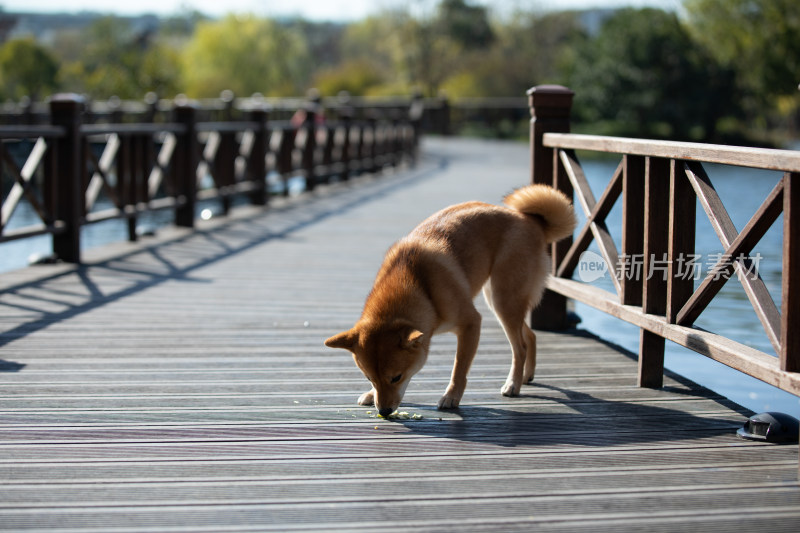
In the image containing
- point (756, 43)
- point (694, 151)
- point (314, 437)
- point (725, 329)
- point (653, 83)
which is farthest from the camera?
point (756, 43)

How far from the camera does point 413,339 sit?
10.3ft

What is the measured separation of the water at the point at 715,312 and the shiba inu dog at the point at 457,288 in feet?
2.62

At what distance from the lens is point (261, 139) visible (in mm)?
11719

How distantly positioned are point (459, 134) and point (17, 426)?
32187 mm

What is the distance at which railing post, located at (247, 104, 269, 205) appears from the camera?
11.7m

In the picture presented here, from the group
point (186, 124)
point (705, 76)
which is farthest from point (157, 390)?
point (705, 76)

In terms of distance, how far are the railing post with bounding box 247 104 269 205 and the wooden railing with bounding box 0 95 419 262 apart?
0.01m

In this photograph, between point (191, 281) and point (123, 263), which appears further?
point (123, 263)

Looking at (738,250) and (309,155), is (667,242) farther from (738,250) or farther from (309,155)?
(309,155)

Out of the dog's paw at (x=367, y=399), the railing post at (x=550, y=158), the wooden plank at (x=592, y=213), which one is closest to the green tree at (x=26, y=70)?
the railing post at (x=550, y=158)

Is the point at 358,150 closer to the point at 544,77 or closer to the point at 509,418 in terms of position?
the point at 509,418

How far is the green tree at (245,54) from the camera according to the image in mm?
54156

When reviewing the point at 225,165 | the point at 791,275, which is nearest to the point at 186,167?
the point at 225,165

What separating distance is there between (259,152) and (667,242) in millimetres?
A: 8573
